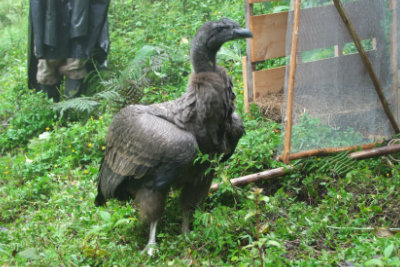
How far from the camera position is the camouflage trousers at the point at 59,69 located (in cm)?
809

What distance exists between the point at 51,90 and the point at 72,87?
46 cm

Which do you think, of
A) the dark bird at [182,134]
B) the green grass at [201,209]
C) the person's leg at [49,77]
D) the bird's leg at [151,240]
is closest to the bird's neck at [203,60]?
the dark bird at [182,134]

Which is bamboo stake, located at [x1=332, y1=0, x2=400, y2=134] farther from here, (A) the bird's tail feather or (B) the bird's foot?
(B) the bird's foot

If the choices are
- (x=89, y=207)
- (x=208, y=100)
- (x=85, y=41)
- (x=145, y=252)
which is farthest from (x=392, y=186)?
(x=85, y=41)

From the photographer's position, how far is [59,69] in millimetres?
8227

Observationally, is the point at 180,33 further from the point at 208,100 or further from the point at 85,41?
the point at 208,100

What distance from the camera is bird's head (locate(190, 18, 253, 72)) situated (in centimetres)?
393

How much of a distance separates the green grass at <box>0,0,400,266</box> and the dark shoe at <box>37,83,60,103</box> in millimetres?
547

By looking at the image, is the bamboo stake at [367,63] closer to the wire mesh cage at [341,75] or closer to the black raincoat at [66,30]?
the wire mesh cage at [341,75]

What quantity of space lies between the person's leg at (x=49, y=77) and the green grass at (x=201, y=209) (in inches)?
21.5

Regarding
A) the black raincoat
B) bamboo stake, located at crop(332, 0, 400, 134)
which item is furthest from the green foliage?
the black raincoat

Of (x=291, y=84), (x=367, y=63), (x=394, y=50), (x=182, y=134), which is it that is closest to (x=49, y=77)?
(x=182, y=134)

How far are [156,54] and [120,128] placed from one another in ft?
12.9

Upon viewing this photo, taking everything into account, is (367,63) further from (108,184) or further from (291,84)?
(108,184)
